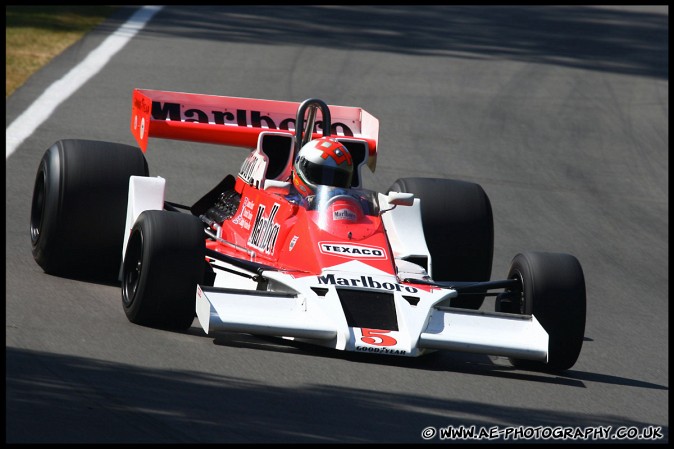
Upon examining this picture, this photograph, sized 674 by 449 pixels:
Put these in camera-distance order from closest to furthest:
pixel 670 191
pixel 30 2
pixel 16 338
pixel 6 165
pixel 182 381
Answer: pixel 182 381 < pixel 16 338 < pixel 6 165 < pixel 670 191 < pixel 30 2

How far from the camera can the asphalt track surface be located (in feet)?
23.1

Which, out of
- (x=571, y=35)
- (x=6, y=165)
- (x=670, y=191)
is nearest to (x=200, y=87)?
(x=6, y=165)

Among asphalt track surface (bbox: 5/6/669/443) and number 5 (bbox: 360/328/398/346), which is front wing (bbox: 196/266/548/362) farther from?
asphalt track surface (bbox: 5/6/669/443)

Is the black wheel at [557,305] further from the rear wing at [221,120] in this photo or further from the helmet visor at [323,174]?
the rear wing at [221,120]

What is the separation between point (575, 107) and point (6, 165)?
911 cm

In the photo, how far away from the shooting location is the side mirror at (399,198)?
9680 millimetres

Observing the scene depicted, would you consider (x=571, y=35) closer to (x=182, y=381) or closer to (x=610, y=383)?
(x=610, y=383)

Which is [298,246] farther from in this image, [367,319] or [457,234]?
[457,234]

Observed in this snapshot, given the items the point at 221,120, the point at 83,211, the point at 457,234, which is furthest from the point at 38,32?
the point at 457,234

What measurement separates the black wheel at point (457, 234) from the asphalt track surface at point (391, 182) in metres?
1.06

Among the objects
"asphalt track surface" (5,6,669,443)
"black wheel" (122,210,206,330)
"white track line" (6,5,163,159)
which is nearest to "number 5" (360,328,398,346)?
"asphalt track surface" (5,6,669,443)

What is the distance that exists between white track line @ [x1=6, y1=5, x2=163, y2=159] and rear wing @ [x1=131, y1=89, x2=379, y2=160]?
11.9 ft

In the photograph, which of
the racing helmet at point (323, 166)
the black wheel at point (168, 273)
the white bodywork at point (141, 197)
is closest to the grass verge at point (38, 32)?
the white bodywork at point (141, 197)

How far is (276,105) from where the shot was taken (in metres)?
11.1
